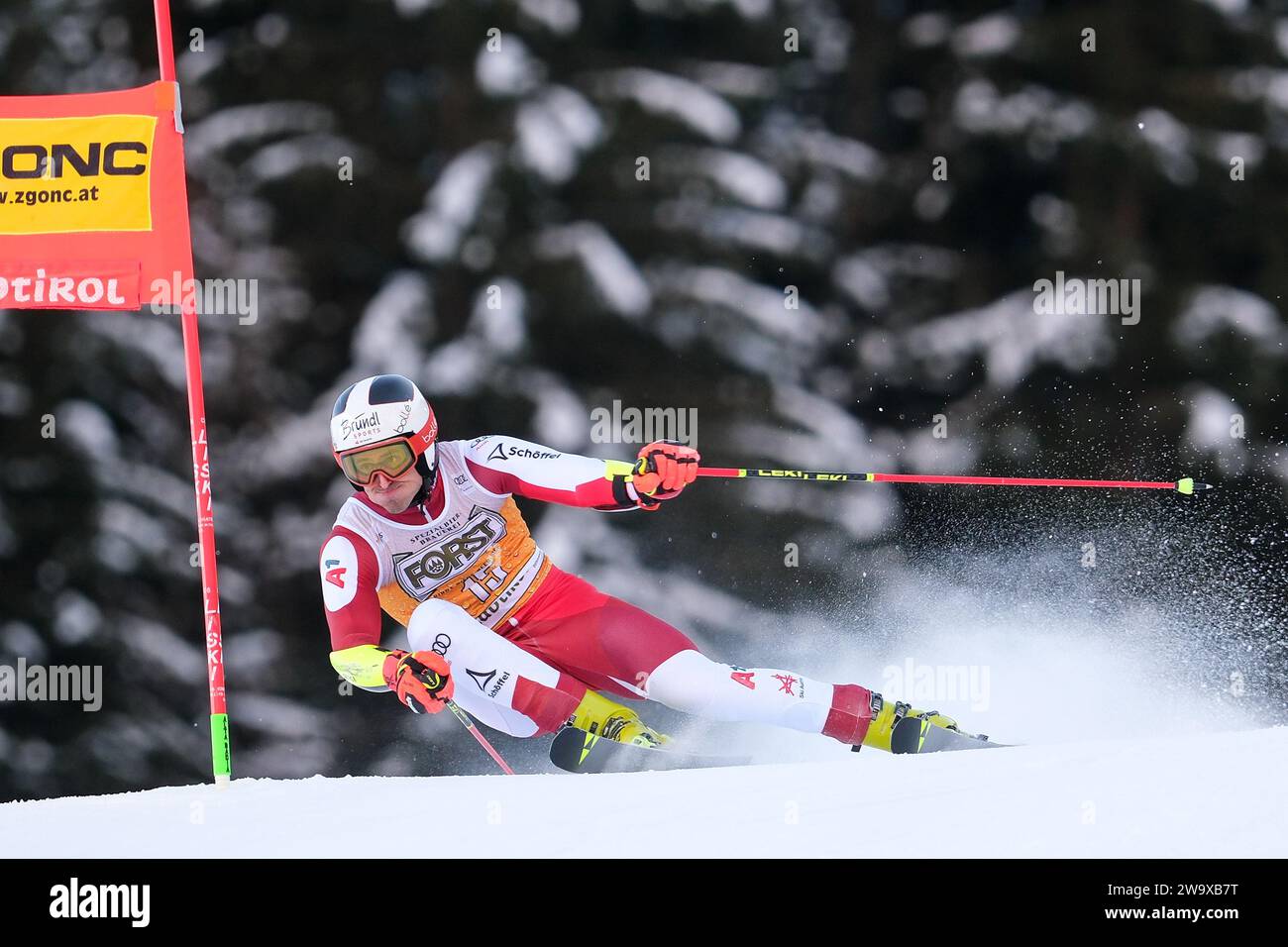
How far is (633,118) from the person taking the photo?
677 centimetres

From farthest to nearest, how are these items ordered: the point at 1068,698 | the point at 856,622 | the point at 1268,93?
the point at 1268,93 < the point at 856,622 < the point at 1068,698

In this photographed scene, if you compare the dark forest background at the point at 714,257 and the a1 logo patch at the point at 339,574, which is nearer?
the a1 logo patch at the point at 339,574

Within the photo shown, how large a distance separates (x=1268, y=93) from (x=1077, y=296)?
129 cm

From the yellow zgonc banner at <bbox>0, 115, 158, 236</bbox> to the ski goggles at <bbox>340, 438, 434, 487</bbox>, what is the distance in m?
1.13

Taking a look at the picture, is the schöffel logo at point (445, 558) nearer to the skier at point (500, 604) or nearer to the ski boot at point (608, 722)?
the skier at point (500, 604)

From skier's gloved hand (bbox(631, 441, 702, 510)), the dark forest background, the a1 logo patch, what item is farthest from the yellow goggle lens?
the dark forest background

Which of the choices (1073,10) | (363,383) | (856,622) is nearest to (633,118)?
(1073,10)

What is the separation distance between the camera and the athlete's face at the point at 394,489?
155 inches

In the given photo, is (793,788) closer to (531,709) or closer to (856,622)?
(531,709)

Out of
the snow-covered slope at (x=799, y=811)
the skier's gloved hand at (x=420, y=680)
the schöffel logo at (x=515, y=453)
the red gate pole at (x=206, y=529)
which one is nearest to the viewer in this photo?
the snow-covered slope at (x=799, y=811)

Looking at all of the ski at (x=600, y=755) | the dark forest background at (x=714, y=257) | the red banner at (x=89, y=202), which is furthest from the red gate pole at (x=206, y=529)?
the dark forest background at (x=714, y=257)

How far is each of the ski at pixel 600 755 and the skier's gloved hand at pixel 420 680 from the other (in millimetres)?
398

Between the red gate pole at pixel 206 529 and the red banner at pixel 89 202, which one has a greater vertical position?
the red banner at pixel 89 202

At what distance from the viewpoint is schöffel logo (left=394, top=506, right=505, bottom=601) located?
4.06m
